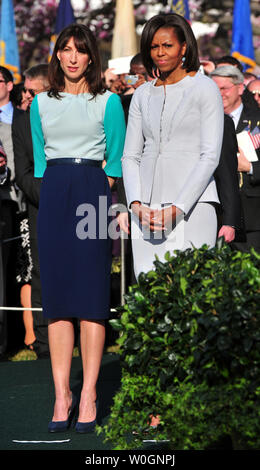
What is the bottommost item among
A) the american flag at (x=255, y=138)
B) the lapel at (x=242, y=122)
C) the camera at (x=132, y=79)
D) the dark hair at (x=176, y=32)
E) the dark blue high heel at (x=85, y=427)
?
the dark blue high heel at (x=85, y=427)

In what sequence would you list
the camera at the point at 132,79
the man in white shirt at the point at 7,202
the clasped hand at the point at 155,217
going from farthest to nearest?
the man in white shirt at the point at 7,202
the camera at the point at 132,79
the clasped hand at the point at 155,217

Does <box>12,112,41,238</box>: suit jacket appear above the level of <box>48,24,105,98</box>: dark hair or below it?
below

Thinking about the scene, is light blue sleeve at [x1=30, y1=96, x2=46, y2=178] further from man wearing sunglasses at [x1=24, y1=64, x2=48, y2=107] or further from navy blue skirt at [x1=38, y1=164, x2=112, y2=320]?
man wearing sunglasses at [x1=24, y1=64, x2=48, y2=107]

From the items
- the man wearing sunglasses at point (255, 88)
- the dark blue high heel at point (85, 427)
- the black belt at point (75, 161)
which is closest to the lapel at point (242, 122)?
the man wearing sunglasses at point (255, 88)

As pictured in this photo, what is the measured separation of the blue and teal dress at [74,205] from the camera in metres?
5.73

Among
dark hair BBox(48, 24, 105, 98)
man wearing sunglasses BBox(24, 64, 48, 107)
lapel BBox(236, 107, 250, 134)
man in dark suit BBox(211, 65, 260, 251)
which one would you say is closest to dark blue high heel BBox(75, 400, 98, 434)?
dark hair BBox(48, 24, 105, 98)

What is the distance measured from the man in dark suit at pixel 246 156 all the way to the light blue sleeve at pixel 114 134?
7.96 feet

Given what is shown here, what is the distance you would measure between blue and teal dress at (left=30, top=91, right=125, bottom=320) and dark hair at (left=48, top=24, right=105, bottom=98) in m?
0.07

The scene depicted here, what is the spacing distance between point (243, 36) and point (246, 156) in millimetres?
6202

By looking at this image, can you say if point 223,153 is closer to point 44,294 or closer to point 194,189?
point 194,189

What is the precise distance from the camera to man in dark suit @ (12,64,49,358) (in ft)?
27.7

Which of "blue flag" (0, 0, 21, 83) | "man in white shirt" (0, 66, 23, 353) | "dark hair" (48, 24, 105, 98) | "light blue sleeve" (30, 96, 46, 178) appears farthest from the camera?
"blue flag" (0, 0, 21, 83)

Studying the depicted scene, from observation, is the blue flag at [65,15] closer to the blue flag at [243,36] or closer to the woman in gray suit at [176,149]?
the blue flag at [243,36]
